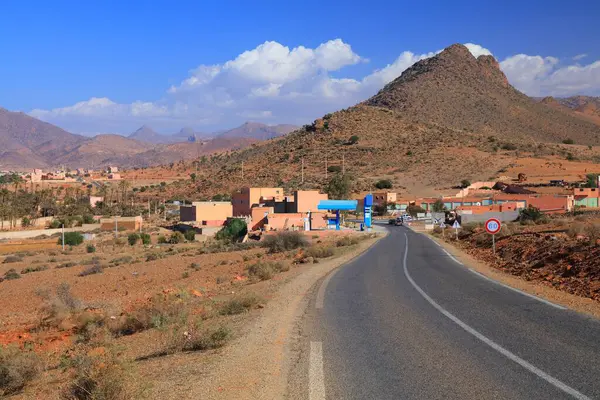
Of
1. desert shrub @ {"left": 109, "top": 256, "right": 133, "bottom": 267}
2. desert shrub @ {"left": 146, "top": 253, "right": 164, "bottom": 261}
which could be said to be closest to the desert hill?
desert shrub @ {"left": 146, "top": 253, "right": 164, "bottom": 261}

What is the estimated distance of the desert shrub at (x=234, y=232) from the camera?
59566mm

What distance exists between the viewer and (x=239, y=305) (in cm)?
1400

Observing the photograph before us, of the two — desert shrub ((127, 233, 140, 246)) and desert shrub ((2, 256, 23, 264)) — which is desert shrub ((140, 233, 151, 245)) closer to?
desert shrub ((127, 233, 140, 246))

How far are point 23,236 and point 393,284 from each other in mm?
59693

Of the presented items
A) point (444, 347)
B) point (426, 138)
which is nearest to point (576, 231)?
point (444, 347)

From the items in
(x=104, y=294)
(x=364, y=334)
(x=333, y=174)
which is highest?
(x=333, y=174)

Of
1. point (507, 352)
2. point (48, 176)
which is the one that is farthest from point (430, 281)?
point (48, 176)

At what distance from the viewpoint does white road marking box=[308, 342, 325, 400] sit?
682 centimetres

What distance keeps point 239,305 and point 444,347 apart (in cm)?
606

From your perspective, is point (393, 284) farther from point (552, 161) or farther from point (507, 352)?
point (552, 161)

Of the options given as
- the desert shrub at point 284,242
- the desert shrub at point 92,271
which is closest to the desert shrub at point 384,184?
the desert shrub at point 284,242

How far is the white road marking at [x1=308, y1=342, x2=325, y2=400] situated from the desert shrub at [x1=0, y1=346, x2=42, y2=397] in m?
4.38

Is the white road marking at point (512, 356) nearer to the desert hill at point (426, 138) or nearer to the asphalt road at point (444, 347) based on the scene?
the asphalt road at point (444, 347)

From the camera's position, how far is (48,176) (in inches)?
6029
